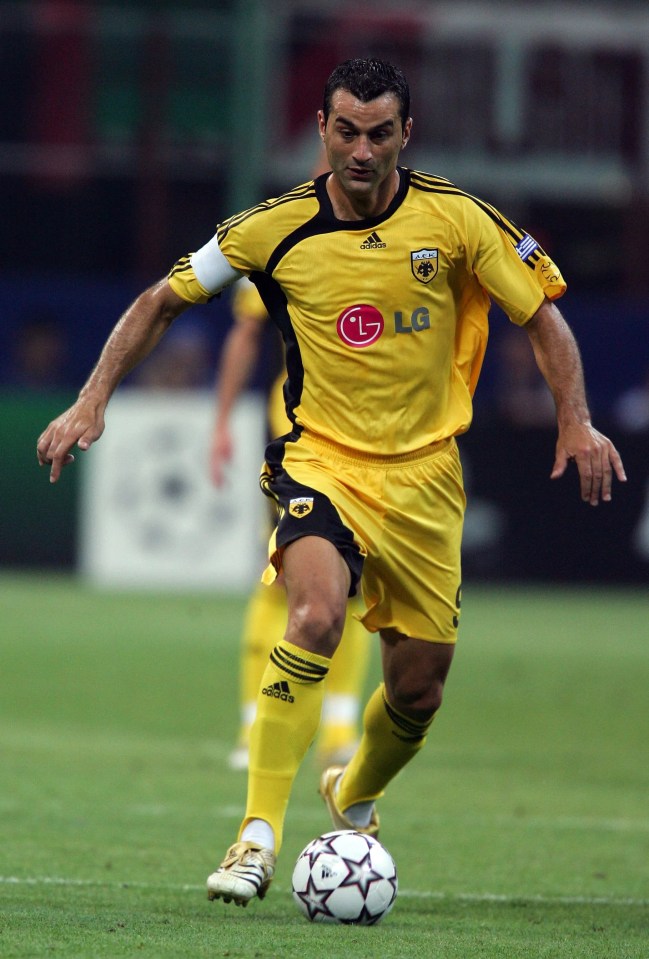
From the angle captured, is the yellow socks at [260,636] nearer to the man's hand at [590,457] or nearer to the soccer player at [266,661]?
the soccer player at [266,661]

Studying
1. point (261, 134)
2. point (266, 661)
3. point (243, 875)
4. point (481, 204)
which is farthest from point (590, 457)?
point (261, 134)

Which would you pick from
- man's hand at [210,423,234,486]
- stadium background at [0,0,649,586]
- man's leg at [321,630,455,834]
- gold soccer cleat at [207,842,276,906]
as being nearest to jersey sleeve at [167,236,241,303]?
man's leg at [321,630,455,834]

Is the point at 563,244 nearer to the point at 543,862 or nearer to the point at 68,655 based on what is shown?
the point at 68,655

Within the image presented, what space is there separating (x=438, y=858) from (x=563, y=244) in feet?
52.7

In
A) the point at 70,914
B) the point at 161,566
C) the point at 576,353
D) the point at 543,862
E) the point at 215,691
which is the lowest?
the point at 161,566

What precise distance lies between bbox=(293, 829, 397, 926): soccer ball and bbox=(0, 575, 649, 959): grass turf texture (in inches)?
2.7

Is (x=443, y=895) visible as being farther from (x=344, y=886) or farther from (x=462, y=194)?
(x=462, y=194)

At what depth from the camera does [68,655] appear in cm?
1231

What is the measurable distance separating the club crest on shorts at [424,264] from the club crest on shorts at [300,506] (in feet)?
2.37

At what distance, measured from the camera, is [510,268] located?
552cm

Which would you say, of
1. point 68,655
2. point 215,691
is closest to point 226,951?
point 215,691

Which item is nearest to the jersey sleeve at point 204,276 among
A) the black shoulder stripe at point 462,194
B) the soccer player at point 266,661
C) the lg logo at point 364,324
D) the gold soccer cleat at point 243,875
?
the lg logo at point 364,324

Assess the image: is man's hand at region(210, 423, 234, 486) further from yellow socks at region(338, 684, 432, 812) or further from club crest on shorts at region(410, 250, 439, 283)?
club crest on shorts at region(410, 250, 439, 283)

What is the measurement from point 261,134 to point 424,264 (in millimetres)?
15420
